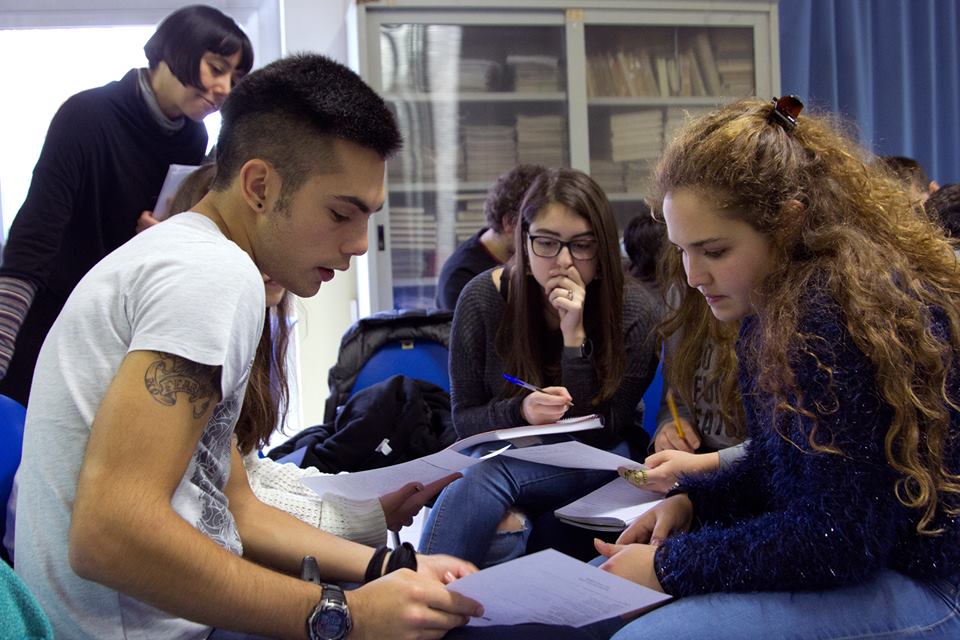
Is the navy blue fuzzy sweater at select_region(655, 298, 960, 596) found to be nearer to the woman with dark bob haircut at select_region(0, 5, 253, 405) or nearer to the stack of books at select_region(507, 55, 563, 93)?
the woman with dark bob haircut at select_region(0, 5, 253, 405)

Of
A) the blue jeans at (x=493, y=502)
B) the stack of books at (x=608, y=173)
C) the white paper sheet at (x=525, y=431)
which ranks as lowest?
the blue jeans at (x=493, y=502)

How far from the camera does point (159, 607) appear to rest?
0.87 meters

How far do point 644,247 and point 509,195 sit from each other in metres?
0.46

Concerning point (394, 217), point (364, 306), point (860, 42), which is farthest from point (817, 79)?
point (364, 306)

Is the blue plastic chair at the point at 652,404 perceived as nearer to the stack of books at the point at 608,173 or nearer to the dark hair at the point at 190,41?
the dark hair at the point at 190,41

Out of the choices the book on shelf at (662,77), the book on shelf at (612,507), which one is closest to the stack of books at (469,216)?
the book on shelf at (662,77)

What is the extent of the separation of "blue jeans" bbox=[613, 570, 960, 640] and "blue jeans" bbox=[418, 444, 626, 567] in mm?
724

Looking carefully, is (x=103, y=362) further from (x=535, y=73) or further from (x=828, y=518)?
(x=535, y=73)

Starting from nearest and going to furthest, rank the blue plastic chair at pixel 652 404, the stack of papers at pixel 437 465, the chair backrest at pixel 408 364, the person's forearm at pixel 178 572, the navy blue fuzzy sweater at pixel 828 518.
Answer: the person's forearm at pixel 178 572 → the navy blue fuzzy sweater at pixel 828 518 → the stack of papers at pixel 437 465 → the blue plastic chair at pixel 652 404 → the chair backrest at pixel 408 364

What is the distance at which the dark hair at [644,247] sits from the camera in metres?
2.68

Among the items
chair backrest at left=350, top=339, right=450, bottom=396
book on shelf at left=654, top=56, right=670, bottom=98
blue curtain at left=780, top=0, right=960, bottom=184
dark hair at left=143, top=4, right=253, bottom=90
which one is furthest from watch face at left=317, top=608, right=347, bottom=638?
blue curtain at left=780, top=0, right=960, bottom=184

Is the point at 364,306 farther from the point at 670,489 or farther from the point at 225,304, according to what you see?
the point at 225,304

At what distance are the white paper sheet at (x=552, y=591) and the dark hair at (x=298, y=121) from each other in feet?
Result: 1.66

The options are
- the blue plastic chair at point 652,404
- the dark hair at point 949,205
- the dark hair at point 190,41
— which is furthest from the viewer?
the blue plastic chair at point 652,404
